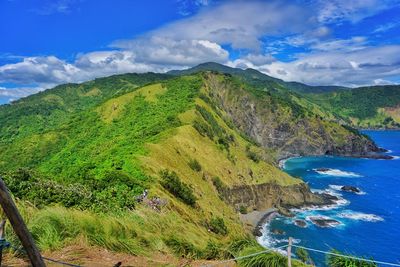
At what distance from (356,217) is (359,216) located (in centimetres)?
129

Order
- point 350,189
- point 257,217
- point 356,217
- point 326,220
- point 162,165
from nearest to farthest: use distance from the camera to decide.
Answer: point 162,165
point 257,217
point 326,220
point 356,217
point 350,189

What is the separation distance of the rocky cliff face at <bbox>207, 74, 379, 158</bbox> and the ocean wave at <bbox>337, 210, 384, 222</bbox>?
85077 mm

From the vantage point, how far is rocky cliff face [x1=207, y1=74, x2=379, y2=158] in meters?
172

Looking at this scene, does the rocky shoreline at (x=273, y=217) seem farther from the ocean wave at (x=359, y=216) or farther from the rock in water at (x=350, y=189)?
the rock in water at (x=350, y=189)

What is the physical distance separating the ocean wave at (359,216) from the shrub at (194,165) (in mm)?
39113

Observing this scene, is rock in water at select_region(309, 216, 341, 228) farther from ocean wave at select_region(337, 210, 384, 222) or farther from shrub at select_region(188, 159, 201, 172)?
shrub at select_region(188, 159, 201, 172)

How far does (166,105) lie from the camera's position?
105 m

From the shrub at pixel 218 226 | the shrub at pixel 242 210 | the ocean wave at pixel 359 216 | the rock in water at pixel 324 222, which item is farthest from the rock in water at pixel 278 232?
the shrub at pixel 218 226

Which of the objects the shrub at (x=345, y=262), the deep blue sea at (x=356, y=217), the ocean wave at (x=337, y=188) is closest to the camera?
the shrub at (x=345, y=262)

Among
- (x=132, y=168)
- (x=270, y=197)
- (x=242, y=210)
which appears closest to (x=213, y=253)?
(x=132, y=168)

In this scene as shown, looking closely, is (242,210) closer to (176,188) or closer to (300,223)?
(300,223)

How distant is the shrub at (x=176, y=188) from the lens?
41.2 meters

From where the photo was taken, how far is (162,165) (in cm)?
4912

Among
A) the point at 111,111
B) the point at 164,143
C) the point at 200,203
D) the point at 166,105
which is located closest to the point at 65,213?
the point at 200,203
